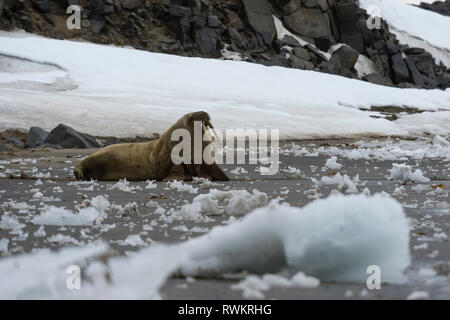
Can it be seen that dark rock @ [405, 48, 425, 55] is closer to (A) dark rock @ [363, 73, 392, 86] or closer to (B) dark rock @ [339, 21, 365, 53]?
(B) dark rock @ [339, 21, 365, 53]

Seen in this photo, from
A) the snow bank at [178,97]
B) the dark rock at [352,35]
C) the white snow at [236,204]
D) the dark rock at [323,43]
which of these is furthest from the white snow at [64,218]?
the dark rock at [352,35]

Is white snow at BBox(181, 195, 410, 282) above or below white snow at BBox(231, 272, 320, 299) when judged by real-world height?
above

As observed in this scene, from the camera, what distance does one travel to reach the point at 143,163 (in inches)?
297

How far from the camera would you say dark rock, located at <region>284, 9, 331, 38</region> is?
37344 mm

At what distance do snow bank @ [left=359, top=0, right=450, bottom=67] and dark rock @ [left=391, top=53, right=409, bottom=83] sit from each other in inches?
227

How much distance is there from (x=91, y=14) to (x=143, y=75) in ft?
40.7

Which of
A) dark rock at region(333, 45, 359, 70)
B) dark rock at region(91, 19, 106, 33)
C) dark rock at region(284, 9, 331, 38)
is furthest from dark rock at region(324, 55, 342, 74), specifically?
dark rock at region(91, 19, 106, 33)

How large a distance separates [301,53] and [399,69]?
839 cm

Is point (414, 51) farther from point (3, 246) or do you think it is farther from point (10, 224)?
point (3, 246)

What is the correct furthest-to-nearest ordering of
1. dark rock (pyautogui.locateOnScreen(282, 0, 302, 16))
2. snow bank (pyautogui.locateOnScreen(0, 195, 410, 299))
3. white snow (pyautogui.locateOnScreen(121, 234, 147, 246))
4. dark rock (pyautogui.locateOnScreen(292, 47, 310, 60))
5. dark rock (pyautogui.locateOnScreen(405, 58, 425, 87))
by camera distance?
dark rock (pyautogui.locateOnScreen(405, 58, 425, 87))
dark rock (pyautogui.locateOnScreen(282, 0, 302, 16))
dark rock (pyautogui.locateOnScreen(292, 47, 310, 60))
white snow (pyautogui.locateOnScreen(121, 234, 147, 246))
snow bank (pyautogui.locateOnScreen(0, 195, 410, 299))

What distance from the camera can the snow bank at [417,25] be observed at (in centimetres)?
4559

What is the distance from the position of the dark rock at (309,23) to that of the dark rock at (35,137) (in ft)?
88.0
